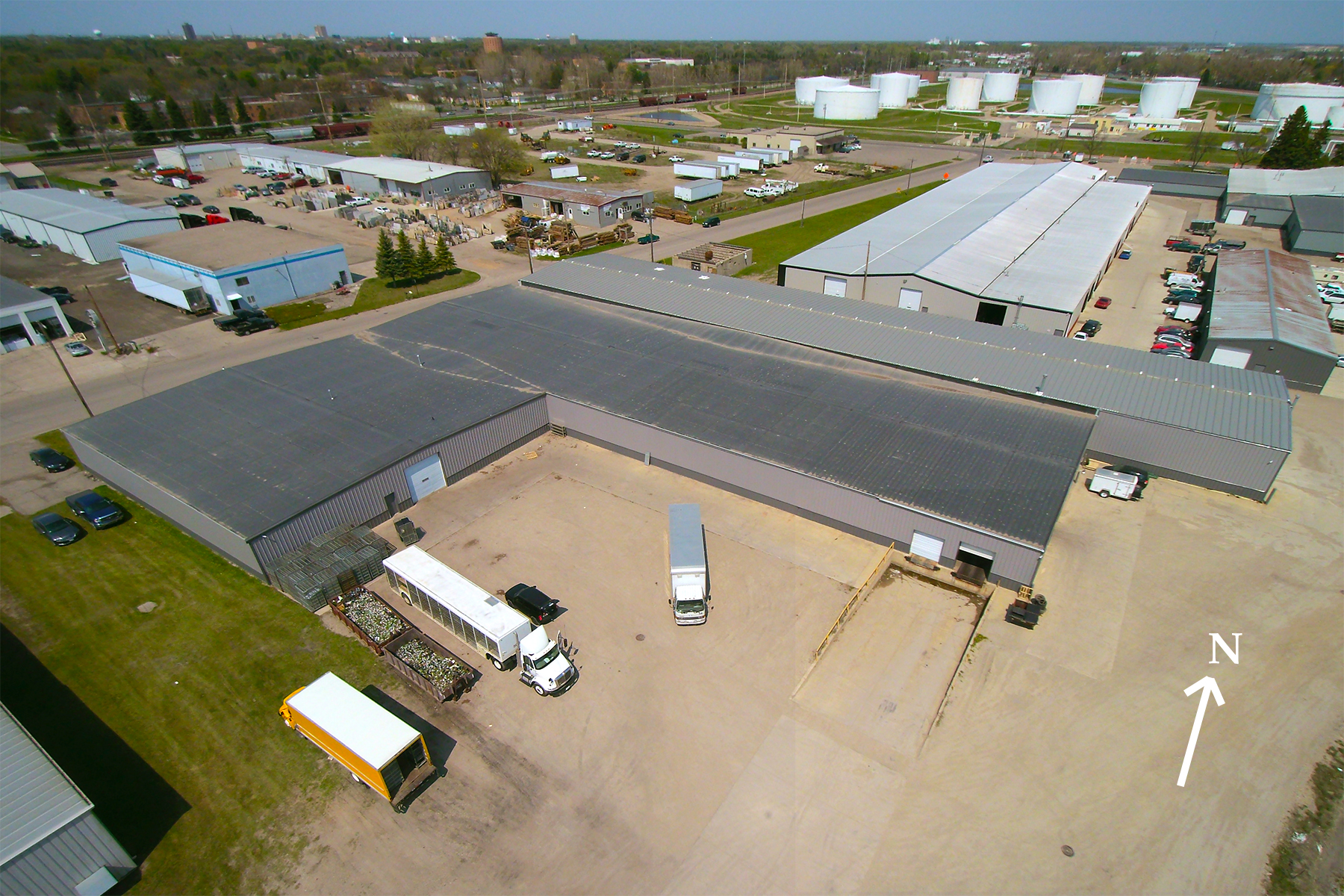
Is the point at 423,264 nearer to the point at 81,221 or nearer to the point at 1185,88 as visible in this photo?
the point at 81,221

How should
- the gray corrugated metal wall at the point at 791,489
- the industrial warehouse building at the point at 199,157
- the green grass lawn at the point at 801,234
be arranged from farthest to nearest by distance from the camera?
the industrial warehouse building at the point at 199,157, the green grass lawn at the point at 801,234, the gray corrugated metal wall at the point at 791,489

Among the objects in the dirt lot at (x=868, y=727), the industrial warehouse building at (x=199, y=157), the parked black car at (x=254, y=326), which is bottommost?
the dirt lot at (x=868, y=727)

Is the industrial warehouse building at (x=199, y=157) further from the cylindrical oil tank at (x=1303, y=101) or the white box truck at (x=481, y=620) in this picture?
the cylindrical oil tank at (x=1303, y=101)

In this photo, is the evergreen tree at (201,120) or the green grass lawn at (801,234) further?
the evergreen tree at (201,120)

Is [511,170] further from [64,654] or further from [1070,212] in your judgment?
[64,654]

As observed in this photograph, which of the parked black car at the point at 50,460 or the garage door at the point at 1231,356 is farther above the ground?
the parked black car at the point at 50,460

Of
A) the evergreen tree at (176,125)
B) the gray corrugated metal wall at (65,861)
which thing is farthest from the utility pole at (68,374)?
the evergreen tree at (176,125)
